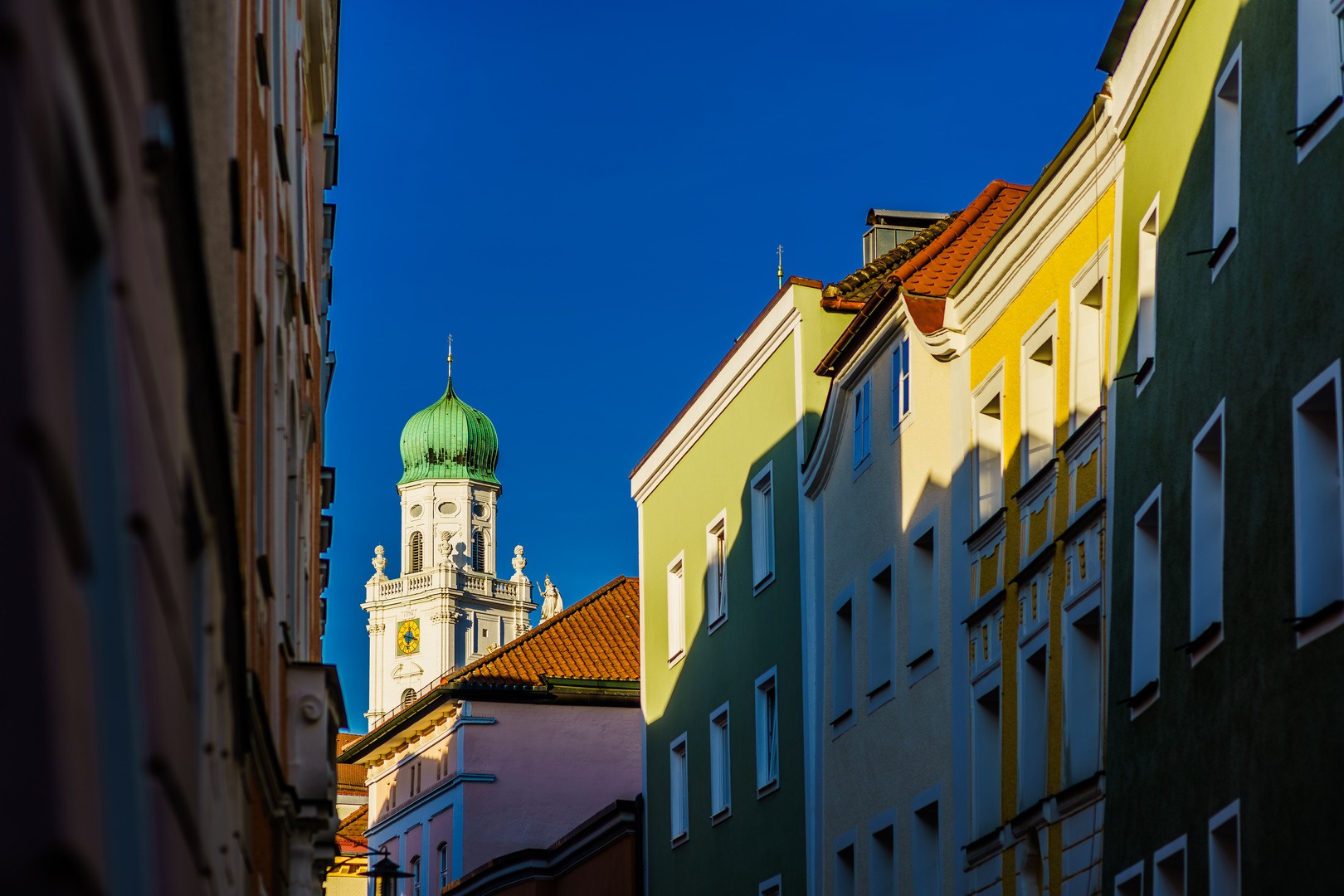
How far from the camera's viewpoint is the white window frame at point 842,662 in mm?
24266

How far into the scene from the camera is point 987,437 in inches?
813

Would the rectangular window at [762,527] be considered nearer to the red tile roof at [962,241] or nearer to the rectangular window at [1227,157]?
the red tile roof at [962,241]

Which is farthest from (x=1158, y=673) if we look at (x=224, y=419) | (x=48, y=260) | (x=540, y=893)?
(x=540, y=893)

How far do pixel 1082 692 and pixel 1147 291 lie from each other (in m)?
3.84

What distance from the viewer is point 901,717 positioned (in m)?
22.1

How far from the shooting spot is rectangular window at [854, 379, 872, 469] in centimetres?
2425

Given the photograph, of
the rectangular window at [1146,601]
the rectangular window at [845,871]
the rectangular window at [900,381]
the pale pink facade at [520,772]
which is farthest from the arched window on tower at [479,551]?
the rectangular window at [1146,601]

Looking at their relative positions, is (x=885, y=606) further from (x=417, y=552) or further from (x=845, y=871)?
(x=417, y=552)

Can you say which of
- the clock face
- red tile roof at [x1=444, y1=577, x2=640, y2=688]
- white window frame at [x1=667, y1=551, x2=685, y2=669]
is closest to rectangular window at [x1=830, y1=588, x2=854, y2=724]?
white window frame at [x1=667, y1=551, x2=685, y2=669]

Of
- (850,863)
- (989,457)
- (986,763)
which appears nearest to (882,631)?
(850,863)

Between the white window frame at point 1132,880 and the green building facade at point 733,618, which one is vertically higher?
the green building facade at point 733,618

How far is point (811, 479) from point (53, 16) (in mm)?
23478

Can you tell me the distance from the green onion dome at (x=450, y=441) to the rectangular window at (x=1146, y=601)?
157645 millimetres

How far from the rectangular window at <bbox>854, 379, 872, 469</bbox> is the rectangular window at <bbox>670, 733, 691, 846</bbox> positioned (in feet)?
28.7
